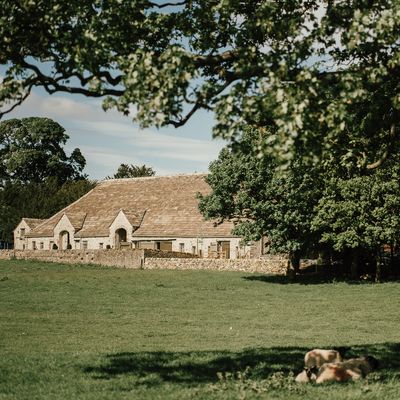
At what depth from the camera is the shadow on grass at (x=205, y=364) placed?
11977 mm

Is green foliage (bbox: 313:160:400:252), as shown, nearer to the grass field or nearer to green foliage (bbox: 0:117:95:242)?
the grass field

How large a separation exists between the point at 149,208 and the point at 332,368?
61061 millimetres

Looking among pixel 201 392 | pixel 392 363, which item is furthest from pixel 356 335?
pixel 201 392

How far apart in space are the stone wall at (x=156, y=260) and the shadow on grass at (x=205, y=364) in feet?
117

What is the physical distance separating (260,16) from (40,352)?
1002 centimetres

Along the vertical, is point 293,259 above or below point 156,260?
above

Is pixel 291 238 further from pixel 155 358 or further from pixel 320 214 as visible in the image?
pixel 155 358

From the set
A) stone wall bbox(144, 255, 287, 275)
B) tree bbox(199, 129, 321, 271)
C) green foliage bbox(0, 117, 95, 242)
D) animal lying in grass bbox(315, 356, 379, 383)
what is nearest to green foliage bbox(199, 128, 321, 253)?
tree bbox(199, 129, 321, 271)

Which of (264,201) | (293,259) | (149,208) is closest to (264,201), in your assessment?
(264,201)

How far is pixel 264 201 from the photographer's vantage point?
135 ft

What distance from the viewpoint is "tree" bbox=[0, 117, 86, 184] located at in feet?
383

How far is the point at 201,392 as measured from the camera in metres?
10.4

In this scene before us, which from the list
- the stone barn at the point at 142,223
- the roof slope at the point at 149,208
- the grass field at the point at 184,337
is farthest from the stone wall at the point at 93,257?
the grass field at the point at 184,337

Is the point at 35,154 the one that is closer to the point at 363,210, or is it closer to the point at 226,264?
the point at 226,264
